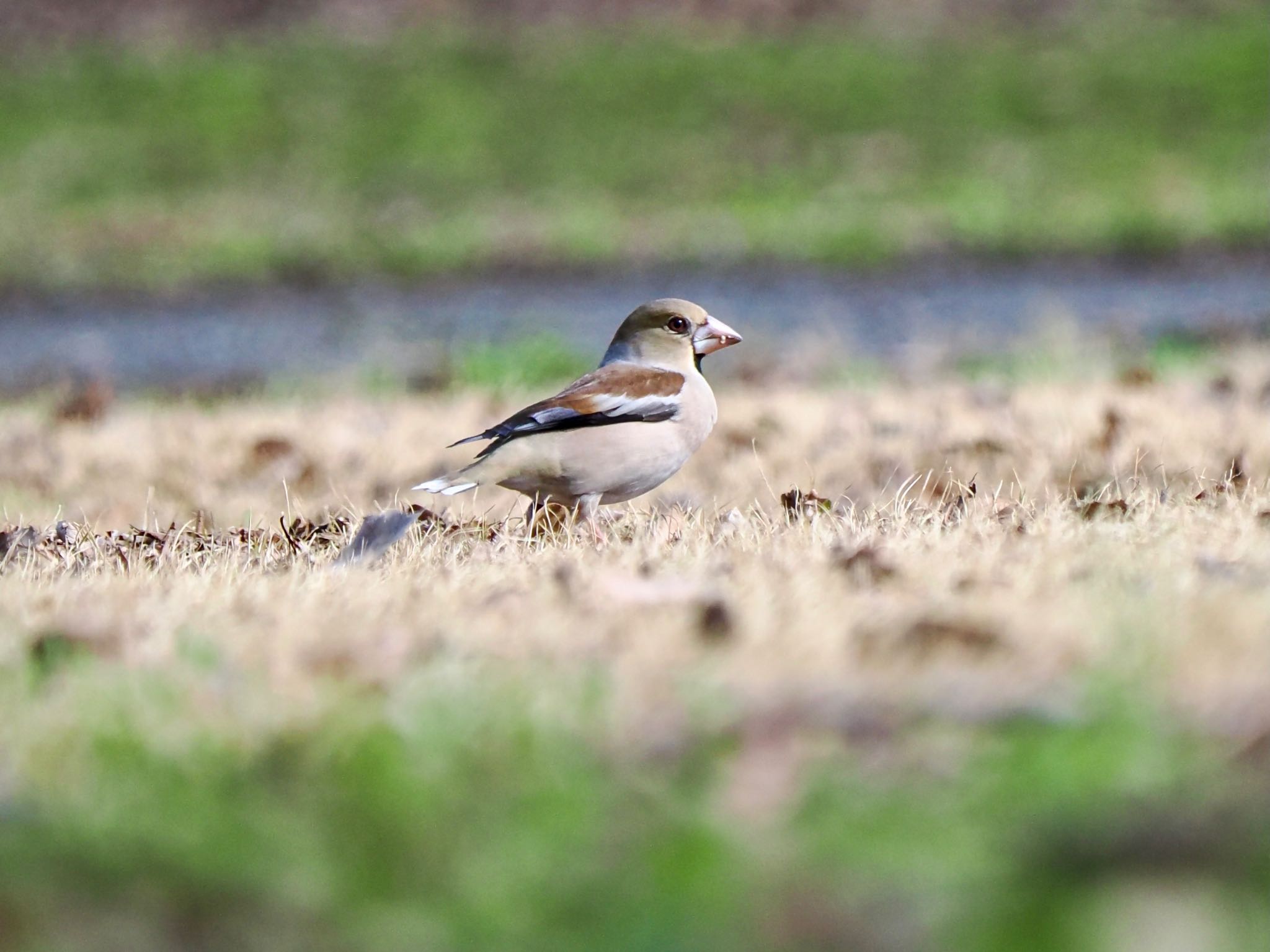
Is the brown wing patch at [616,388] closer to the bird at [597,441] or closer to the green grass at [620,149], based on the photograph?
the bird at [597,441]

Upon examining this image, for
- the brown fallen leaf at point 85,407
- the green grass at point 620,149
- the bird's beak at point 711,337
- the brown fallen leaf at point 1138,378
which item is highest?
the green grass at point 620,149

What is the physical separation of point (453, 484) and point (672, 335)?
0.84 meters

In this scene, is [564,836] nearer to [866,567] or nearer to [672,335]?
[866,567]

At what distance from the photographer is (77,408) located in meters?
7.59

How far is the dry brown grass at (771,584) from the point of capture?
101 inches

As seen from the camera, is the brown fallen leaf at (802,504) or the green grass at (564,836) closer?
the green grass at (564,836)

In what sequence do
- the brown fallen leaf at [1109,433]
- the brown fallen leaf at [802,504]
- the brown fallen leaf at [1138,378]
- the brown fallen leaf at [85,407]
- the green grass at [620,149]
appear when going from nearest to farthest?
the brown fallen leaf at [802,504] → the brown fallen leaf at [1109,433] → the brown fallen leaf at [1138,378] → the brown fallen leaf at [85,407] → the green grass at [620,149]

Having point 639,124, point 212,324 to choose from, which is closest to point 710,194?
point 639,124

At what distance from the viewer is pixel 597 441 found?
450 cm

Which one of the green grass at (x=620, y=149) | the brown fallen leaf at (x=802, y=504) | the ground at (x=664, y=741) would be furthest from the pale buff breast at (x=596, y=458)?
the green grass at (x=620, y=149)

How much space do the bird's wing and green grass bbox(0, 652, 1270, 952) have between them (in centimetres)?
211

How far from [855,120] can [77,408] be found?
561 inches

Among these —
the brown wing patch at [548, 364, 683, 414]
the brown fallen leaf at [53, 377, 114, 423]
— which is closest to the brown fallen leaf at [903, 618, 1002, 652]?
the brown wing patch at [548, 364, 683, 414]

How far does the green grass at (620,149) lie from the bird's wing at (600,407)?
11275mm
